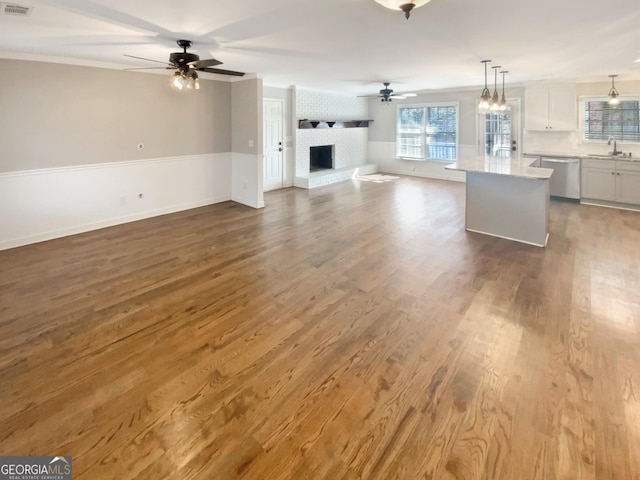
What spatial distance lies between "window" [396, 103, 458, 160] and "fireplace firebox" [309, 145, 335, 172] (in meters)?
2.11

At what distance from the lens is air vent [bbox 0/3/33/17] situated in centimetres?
289

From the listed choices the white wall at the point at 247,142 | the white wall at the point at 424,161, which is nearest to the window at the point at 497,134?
the white wall at the point at 424,161

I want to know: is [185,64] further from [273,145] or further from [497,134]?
[497,134]

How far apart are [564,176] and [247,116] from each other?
6216mm

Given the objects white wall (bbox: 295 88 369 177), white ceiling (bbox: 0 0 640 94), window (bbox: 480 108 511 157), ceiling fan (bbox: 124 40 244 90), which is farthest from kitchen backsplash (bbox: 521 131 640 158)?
ceiling fan (bbox: 124 40 244 90)

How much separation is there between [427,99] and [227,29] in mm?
7601

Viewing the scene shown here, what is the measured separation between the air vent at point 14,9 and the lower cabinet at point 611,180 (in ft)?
27.4

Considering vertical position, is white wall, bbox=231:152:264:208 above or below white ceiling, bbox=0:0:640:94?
below

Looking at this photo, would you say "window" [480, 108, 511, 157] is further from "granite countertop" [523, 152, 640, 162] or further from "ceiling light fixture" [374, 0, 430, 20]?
"ceiling light fixture" [374, 0, 430, 20]

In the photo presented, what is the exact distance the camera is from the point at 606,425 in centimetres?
192

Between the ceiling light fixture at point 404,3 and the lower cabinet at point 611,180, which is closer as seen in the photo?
the ceiling light fixture at point 404,3

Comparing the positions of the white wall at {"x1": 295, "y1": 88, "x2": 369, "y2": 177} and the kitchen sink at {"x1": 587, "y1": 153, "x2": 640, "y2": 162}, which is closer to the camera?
the kitchen sink at {"x1": 587, "y1": 153, "x2": 640, "y2": 162}

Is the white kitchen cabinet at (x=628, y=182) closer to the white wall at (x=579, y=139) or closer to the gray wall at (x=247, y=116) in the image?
the white wall at (x=579, y=139)

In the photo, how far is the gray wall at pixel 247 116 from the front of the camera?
6.56m
